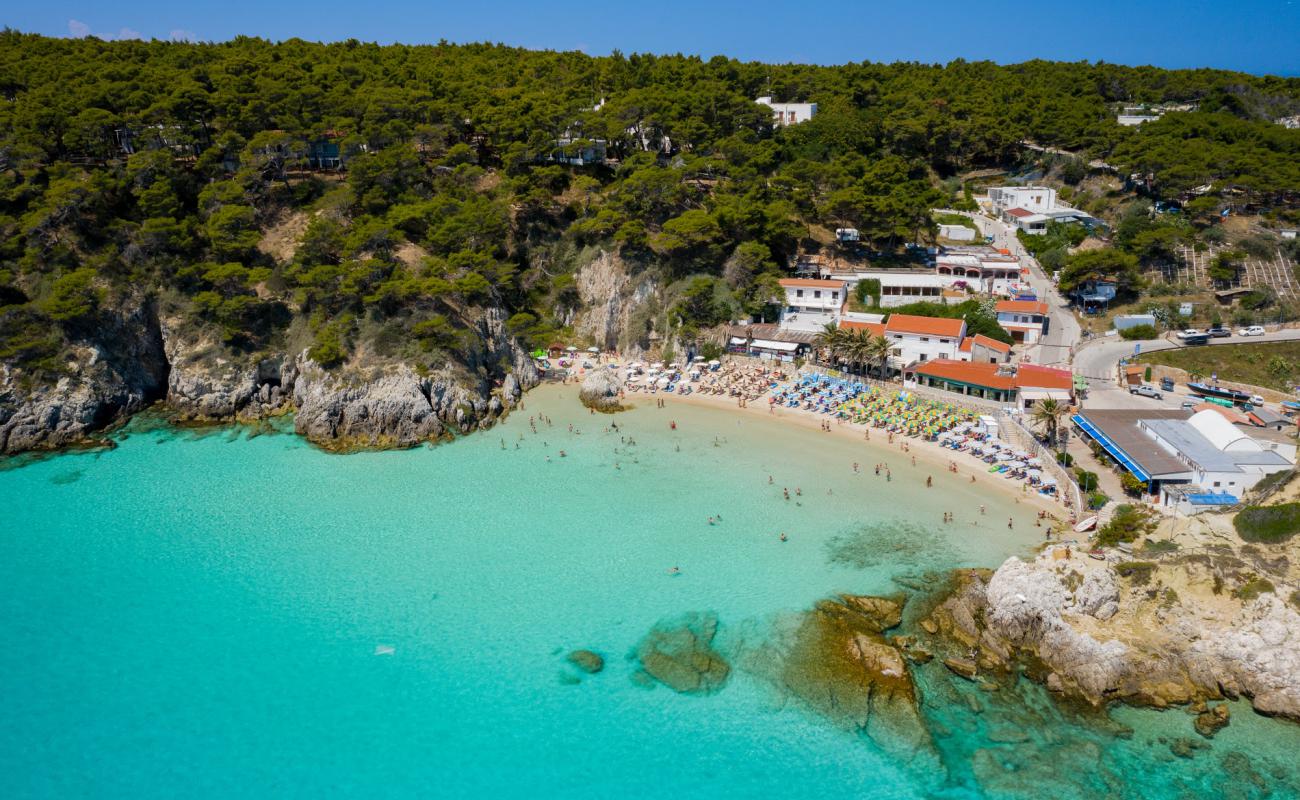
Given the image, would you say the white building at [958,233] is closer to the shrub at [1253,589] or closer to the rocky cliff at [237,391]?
the rocky cliff at [237,391]

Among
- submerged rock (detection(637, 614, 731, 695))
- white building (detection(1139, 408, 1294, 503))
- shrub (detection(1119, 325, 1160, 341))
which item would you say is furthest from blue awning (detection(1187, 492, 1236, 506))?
shrub (detection(1119, 325, 1160, 341))

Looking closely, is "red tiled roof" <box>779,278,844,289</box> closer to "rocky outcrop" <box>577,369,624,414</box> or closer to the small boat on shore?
"rocky outcrop" <box>577,369,624,414</box>

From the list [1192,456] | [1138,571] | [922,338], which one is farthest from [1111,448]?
[922,338]

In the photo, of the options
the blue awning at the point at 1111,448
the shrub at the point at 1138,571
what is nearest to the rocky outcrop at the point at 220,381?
the shrub at the point at 1138,571

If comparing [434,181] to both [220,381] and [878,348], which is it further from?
[878,348]

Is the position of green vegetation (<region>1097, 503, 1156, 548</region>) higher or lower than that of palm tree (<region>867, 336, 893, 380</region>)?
lower

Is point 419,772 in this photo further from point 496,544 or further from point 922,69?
point 922,69

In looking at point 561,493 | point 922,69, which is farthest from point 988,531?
point 922,69

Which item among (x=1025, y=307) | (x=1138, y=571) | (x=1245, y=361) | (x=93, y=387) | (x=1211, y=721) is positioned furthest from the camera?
(x=1025, y=307)
